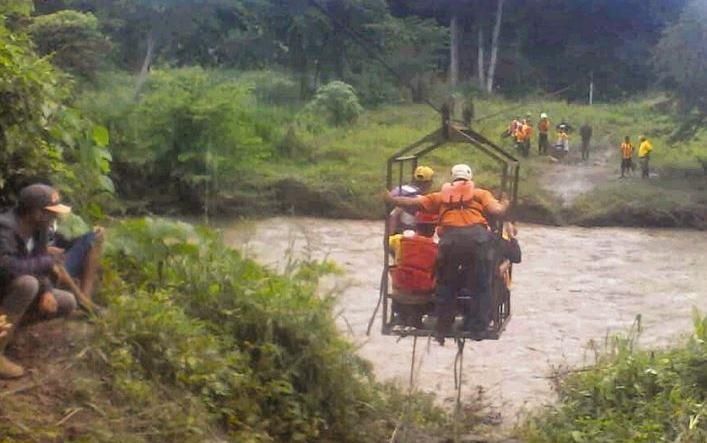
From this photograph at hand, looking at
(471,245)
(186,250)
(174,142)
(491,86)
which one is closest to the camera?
(186,250)

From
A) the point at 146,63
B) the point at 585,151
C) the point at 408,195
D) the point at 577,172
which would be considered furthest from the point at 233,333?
the point at 585,151

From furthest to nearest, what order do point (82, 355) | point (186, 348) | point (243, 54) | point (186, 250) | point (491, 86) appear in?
point (491, 86) < point (243, 54) < point (186, 250) < point (186, 348) < point (82, 355)

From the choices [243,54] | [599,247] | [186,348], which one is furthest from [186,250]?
[243,54]

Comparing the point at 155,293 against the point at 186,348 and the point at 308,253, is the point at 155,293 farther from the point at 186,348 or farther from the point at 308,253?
the point at 308,253

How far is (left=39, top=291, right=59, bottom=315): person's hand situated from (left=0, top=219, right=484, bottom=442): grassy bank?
0.24 meters

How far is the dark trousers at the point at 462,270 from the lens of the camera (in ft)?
23.9

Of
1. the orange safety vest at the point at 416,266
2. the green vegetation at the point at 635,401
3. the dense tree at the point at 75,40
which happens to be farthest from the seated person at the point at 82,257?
the dense tree at the point at 75,40

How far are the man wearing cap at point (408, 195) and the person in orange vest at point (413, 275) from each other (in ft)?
0.66

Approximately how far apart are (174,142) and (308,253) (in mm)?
14457

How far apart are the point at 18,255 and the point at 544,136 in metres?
19.5

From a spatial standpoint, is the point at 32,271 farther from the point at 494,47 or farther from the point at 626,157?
the point at 494,47

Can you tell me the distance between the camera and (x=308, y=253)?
24.0 feet

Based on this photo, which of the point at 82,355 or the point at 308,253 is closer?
the point at 82,355

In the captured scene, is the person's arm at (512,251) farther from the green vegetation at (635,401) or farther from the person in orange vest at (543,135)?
the person in orange vest at (543,135)
